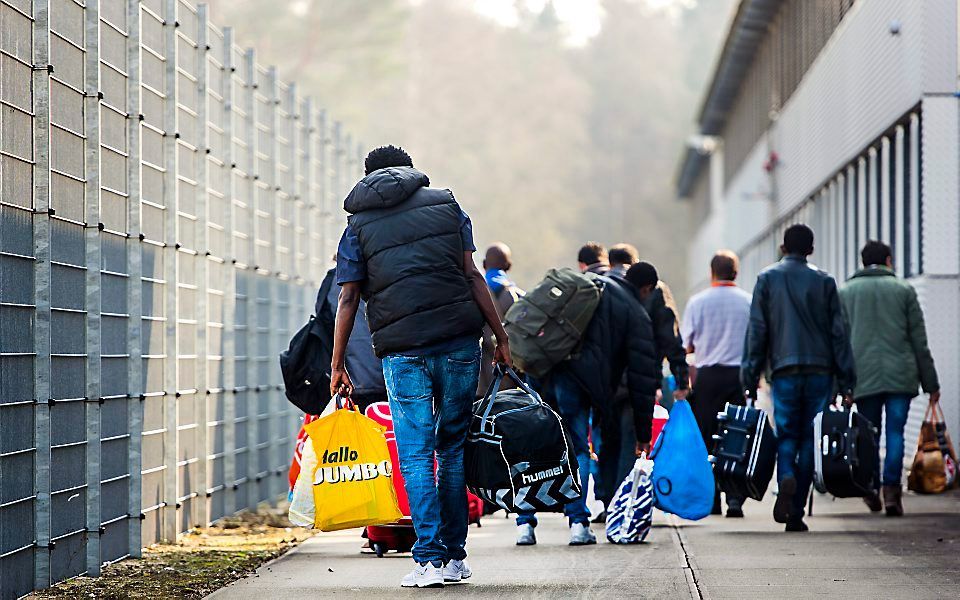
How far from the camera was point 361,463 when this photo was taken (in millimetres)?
8156

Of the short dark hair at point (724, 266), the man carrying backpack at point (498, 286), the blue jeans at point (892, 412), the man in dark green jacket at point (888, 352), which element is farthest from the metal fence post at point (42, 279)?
the blue jeans at point (892, 412)

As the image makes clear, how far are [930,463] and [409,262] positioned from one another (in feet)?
19.8

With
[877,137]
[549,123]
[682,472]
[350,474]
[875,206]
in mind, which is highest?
[549,123]

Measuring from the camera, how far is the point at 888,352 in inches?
468

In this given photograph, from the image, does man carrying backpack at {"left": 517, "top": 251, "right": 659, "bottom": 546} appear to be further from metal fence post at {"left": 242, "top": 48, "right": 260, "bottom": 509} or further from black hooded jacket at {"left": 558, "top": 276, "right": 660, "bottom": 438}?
metal fence post at {"left": 242, "top": 48, "right": 260, "bottom": 509}

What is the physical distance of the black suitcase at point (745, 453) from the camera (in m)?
10.8

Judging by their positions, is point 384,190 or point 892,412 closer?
point 384,190

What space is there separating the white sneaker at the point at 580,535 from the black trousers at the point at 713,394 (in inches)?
96.4

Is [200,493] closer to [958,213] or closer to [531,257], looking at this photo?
[958,213]

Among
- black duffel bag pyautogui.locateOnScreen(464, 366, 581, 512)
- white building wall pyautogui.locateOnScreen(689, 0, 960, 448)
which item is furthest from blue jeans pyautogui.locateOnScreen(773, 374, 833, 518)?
white building wall pyautogui.locateOnScreen(689, 0, 960, 448)

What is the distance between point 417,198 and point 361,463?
1.27 metres

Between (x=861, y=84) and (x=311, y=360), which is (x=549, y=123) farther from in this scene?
(x=311, y=360)

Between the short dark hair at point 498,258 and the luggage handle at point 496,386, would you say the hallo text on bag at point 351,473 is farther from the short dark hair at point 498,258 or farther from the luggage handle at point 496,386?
the short dark hair at point 498,258

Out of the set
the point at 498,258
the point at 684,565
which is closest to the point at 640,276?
the point at 498,258
